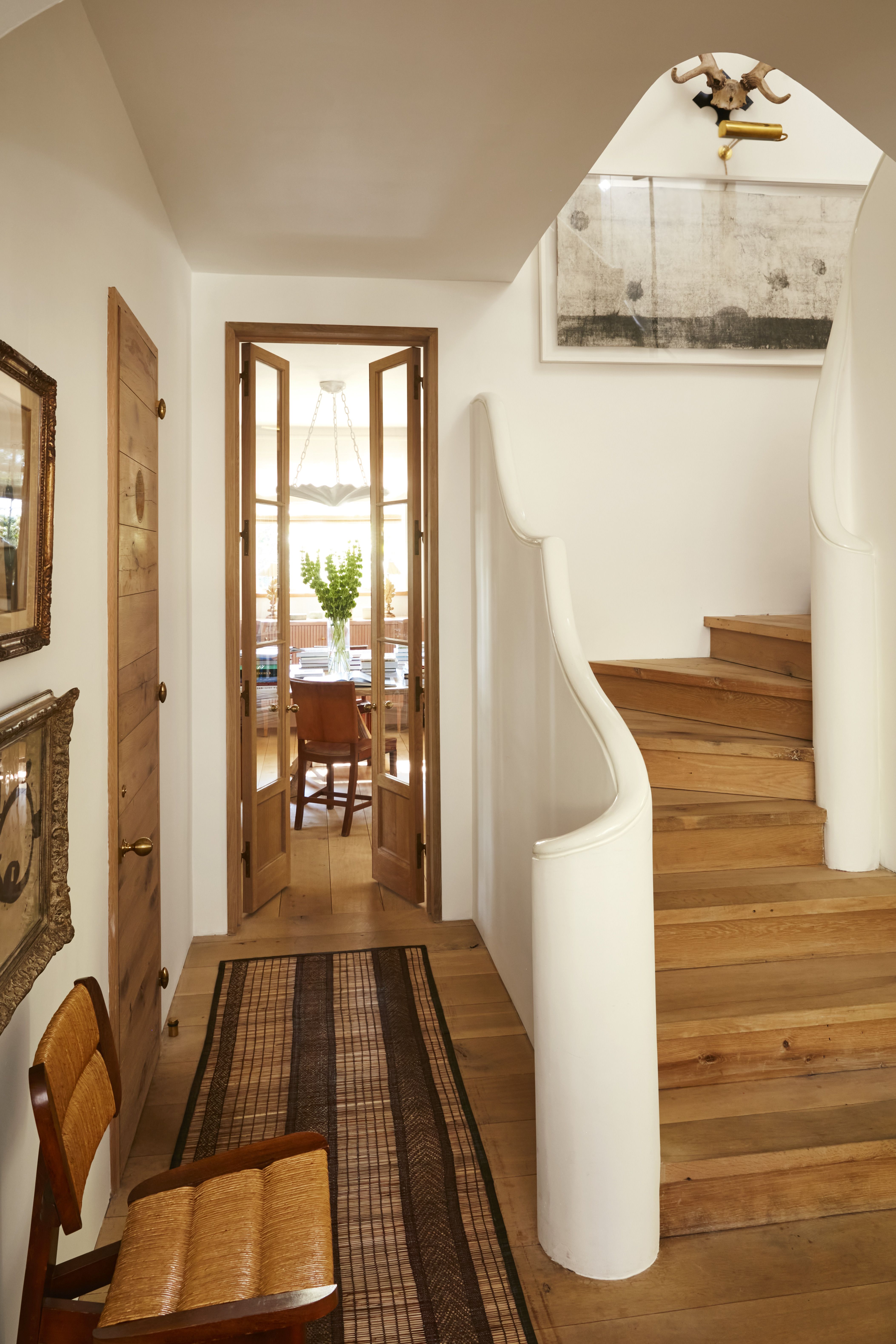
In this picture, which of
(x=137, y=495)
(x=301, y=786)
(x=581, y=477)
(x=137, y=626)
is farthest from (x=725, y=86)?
(x=301, y=786)

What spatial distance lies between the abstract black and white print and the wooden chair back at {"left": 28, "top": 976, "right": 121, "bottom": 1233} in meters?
3.27

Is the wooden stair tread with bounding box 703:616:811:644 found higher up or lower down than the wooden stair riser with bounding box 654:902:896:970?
higher up

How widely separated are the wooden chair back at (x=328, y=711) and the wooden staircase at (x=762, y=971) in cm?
220

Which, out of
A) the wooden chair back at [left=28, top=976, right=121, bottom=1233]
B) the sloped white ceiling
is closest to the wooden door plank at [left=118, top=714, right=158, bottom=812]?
the wooden chair back at [left=28, top=976, right=121, bottom=1233]

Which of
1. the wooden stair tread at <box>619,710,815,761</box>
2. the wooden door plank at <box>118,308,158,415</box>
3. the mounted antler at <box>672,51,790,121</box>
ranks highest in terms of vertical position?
the mounted antler at <box>672,51,790,121</box>

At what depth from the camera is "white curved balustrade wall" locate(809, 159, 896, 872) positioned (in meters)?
2.77

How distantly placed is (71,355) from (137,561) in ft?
2.49

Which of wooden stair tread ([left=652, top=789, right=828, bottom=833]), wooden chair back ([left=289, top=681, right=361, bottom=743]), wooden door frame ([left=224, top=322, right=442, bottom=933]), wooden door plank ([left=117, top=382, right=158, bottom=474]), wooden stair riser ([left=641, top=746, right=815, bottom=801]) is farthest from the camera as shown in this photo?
wooden chair back ([left=289, top=681, right=361, bottom=743])

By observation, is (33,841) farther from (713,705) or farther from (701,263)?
(701,263)

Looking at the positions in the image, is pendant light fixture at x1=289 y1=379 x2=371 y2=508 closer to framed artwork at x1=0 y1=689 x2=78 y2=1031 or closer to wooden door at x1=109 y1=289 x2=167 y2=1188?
wooden door at x1=109 y1=289 x2=167 y2=1188

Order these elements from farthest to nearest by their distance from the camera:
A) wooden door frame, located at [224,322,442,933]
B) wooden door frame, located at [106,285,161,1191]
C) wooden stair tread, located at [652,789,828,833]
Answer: wooden door frame, located at [224,322,442,933] < wooden stair tread, located at [652,789,828,833] < wooden door frame, located at [106,285,161,1191]

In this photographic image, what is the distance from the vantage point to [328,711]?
17.2ft

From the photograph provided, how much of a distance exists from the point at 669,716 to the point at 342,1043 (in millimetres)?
1698

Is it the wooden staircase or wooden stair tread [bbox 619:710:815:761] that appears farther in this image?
wooden stair tread [bbox 619:710:815:761]
